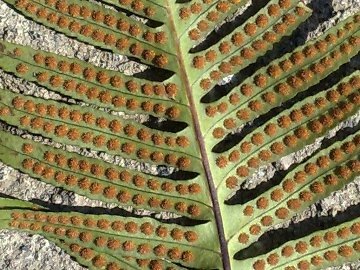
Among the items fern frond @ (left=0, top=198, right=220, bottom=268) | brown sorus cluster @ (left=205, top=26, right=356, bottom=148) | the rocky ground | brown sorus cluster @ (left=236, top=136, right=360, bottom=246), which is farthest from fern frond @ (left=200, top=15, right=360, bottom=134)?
fern frond @ (left=0, top=198, right=220, bottom=268)

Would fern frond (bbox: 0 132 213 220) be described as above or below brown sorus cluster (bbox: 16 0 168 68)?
below

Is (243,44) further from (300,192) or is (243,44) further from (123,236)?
(123,236)

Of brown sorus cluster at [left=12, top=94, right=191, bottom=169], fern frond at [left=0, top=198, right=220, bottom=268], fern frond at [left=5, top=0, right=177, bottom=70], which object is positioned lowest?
fern frond at [left=0, top=198, right=220, bottom=268]

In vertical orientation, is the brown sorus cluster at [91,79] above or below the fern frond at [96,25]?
below

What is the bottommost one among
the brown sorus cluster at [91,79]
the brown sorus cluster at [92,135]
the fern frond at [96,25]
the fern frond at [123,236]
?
the fern frond at [123,236]

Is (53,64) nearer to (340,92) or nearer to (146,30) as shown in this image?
(146,30)

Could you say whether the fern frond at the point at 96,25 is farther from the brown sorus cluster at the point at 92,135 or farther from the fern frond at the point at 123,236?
the fern frond at the point at 123,236

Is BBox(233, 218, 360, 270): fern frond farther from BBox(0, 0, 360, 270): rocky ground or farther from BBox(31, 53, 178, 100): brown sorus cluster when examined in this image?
BBox(31, 53, 178, 100): brown sorus cluster

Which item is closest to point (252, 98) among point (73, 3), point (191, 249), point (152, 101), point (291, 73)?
point (291, 73)

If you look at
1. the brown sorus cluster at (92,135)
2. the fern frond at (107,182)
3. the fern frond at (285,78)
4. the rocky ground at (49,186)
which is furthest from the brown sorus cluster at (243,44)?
the fern frond at (107,182)
